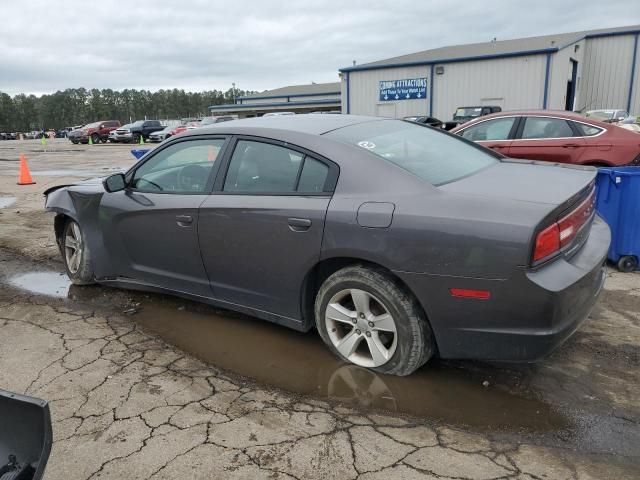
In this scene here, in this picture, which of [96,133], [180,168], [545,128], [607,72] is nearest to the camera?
[180,168]

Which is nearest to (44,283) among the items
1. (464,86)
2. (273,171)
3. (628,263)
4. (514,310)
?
(273,171)

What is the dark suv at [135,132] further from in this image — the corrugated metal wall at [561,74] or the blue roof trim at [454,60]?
the corrugated metal wall at [561,74]

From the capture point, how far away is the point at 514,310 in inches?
103

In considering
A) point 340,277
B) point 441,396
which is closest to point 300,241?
point 340,277

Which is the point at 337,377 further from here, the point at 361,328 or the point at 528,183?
the point at 528,183

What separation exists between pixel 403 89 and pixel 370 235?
27.8m

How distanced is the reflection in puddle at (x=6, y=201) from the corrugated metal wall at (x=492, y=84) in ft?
73.4

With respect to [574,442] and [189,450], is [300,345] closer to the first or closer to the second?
[189,450]

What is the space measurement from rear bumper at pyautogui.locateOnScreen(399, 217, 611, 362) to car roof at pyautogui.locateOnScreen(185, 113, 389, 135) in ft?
4.17

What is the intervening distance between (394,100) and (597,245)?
90.3 ft

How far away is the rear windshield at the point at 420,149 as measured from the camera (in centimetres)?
318

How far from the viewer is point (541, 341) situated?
2.61m

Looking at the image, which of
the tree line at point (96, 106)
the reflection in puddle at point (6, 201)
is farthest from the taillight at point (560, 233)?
the tree line at point (96, 106)

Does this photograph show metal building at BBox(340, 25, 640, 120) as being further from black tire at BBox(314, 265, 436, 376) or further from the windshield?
black tire at BBox(314, 265, 436, 376)
